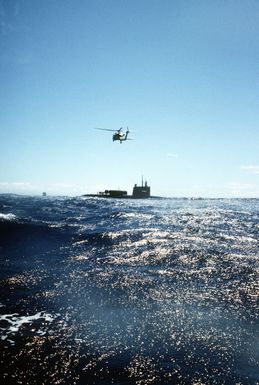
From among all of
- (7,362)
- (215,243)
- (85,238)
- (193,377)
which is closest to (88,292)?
(7,362)

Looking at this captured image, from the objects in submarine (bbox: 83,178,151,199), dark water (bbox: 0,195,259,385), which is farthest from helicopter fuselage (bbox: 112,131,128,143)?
submarine (bbox: 83,178,151,199)

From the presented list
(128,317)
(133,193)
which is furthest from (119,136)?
(133,193)

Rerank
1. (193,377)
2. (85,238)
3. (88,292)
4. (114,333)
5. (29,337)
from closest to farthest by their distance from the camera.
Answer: (193,377)
(29,337)
(114,333)
(88,292)
(85,238)

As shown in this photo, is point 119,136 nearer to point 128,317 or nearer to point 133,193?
point 128,317

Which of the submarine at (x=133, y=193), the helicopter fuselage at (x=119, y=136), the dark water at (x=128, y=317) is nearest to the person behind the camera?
the dark water at (x=128, y=317)

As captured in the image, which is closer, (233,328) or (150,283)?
(233,328)

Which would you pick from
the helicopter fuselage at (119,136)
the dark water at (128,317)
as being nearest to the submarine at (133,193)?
the helicopter fuselage at (119,136)

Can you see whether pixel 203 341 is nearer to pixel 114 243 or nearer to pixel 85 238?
pixel 114 243

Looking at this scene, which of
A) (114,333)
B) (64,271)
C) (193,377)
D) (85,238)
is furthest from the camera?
(85,238)

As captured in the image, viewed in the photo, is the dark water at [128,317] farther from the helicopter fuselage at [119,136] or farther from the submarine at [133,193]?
the submarine at [133,193]
